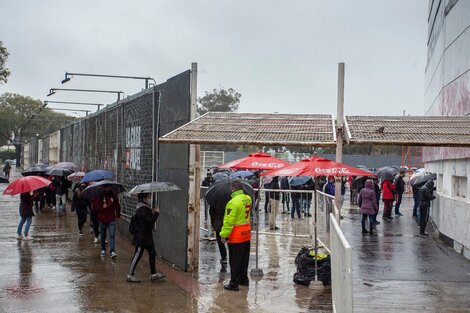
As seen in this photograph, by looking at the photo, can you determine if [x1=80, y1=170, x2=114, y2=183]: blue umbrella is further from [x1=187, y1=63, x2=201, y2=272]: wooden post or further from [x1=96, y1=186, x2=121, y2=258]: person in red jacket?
[x1=187, y1=63, x2=201, y2=272]: wooden post

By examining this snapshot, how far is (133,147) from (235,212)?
264 inches

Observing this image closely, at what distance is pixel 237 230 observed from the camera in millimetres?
9914

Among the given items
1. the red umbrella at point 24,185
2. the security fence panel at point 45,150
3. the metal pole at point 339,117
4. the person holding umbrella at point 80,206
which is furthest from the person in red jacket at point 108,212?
the security fence panel at point 45,150

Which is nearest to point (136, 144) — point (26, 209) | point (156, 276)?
point (26, 209)

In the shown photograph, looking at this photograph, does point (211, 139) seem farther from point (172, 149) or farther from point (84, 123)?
point (84, 123)

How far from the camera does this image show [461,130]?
30.4ft

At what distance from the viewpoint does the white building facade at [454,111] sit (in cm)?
1449

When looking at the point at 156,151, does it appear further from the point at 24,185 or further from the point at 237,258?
the point at 237,258

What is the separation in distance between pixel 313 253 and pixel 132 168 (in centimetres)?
668

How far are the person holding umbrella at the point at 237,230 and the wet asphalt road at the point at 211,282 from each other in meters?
→ 0.36

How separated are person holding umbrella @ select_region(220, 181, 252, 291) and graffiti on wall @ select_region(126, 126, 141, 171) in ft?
18.8

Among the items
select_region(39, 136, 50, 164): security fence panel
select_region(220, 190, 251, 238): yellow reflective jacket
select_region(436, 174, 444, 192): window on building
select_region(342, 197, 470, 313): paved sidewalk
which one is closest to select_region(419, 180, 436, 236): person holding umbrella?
select_region(342, 197, 470, 313): paved sidewalk

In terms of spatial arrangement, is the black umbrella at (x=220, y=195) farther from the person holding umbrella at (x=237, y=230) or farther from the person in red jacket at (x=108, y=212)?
the person in red jacket at (x=108, y=212)

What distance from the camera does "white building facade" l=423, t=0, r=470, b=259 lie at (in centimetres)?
1449
